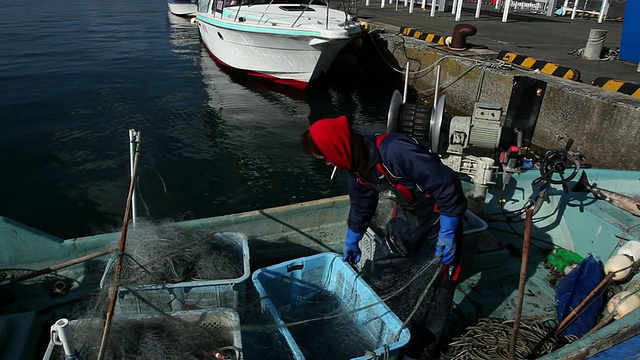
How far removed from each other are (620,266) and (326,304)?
7.96 feet

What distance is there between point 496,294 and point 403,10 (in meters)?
20.5

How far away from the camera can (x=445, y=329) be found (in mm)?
3408

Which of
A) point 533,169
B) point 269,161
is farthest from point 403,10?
point 533,169

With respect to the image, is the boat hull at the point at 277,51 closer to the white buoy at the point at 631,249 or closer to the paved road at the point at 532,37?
the paved road at the point at 532,37

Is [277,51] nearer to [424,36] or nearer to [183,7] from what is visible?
[424,36]

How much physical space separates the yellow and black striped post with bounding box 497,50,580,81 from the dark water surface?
3.25 meters

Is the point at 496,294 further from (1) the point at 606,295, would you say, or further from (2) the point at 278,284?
(2) the point at 278,284

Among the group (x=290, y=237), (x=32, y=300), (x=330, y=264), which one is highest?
(x=330, y=264)

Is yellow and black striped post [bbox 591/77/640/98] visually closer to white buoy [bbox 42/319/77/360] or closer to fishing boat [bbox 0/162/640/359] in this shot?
fishing boat [bbox 0/162/640/359]

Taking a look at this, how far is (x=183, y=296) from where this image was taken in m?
Answer: 2.87

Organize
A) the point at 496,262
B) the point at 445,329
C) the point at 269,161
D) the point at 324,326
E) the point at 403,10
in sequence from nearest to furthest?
the point at 324,326, the point at 445,329, the point at 496,262, the point at 269,161, the point at 403,10

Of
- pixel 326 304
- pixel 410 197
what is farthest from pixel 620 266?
pixel 326 304

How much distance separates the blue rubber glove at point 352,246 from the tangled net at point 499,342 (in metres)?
0.93

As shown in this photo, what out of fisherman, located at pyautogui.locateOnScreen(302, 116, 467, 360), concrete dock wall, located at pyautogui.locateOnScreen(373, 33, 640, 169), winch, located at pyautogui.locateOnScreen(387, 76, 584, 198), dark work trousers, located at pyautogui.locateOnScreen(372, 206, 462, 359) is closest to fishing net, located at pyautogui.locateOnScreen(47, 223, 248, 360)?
fisherman, located at pyautogui.locateOnScreen(302, 116, 467, 360)
